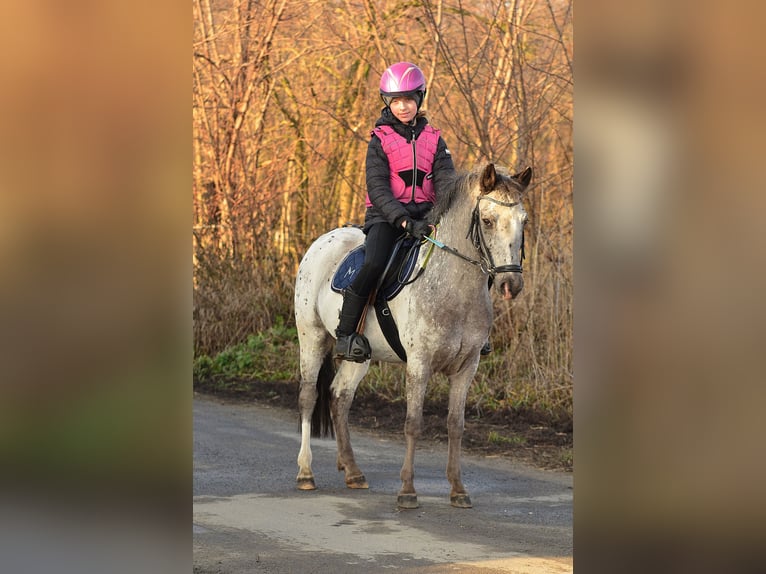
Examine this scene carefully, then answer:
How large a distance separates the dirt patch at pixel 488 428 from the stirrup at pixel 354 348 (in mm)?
1930

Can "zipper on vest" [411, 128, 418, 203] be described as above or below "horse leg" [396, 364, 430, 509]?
above

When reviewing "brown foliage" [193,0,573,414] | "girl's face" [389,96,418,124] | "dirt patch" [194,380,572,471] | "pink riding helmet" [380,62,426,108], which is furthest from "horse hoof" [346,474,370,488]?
"brown foliage" [193,0,573,414]

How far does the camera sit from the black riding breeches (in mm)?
7512

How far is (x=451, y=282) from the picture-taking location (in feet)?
24.1

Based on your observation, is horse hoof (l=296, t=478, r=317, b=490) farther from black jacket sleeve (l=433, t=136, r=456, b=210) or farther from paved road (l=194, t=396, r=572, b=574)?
black jacket sleeve (l=433, t=136, r=456, b=210)

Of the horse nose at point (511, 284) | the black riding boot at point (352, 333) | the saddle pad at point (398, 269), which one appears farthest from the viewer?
the black riding boot at point (352, 333)

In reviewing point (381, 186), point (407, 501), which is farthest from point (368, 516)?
point (381, 186)

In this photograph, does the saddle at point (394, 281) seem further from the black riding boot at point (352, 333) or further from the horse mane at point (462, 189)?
the horse mane at point (462, 189)

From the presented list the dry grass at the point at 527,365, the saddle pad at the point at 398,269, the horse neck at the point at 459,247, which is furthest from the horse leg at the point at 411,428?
the dry grass at the point at 527,365

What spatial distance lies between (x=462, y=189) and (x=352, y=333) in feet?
4.26

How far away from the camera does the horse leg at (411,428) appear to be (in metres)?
7.22

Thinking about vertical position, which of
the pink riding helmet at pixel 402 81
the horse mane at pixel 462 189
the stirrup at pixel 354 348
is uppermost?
the pink riding helmet at pixel 402 81

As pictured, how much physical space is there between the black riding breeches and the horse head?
0.69 meters
